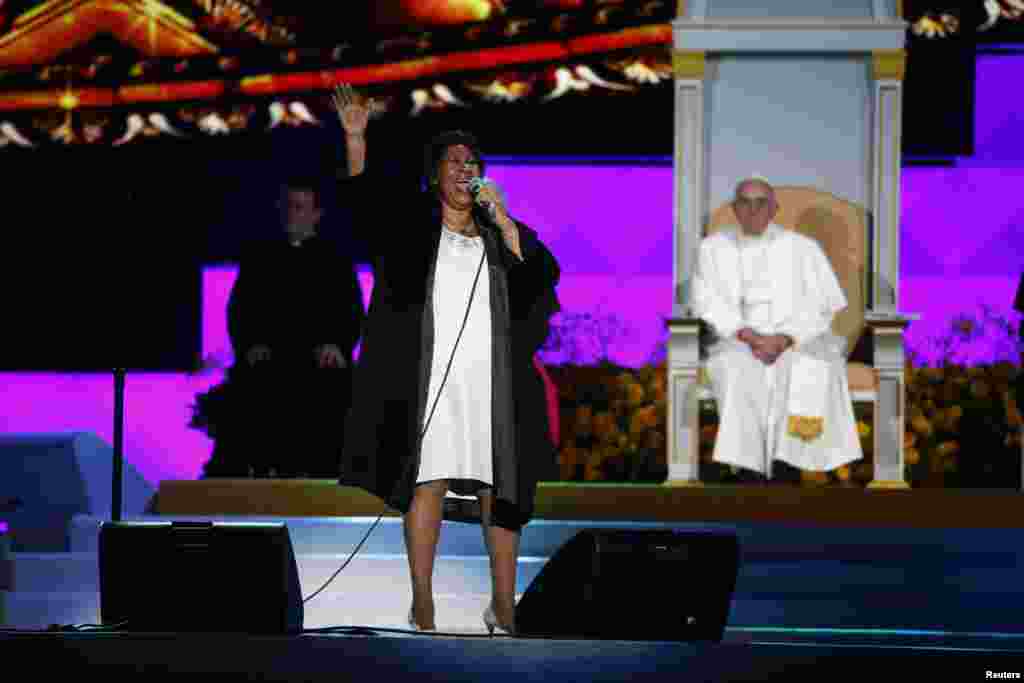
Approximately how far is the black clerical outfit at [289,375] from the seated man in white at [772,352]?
1522mm

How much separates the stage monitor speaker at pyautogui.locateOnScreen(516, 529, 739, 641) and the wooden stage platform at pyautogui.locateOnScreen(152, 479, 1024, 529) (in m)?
2.26

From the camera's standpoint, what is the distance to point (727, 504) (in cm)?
653

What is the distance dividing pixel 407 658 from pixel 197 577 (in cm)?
78

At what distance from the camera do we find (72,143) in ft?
29.6

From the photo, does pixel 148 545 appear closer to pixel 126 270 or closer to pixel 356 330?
pixel 356 330

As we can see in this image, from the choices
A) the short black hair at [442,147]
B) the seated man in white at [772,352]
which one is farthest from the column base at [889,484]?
the short black hair at [442,147]

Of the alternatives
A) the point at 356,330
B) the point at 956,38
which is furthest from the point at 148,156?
the point at 956,38

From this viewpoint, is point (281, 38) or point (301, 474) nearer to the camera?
point (301, 474)

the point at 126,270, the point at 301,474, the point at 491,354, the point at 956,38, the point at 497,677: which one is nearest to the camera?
the point at 497,677

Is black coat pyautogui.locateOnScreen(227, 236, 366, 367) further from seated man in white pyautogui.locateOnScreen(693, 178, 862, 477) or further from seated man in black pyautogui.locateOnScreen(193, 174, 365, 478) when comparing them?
seated man in white pyautogui.locateOnScreen(693, 178, 862, 477)

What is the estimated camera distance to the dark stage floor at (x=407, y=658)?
3.44 meters

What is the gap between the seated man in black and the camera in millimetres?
7141

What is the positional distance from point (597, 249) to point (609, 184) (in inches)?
14.6

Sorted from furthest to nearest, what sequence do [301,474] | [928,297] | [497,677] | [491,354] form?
1. [928,297]
2. [301,474]
3. [491,354]
4. [497,677]
